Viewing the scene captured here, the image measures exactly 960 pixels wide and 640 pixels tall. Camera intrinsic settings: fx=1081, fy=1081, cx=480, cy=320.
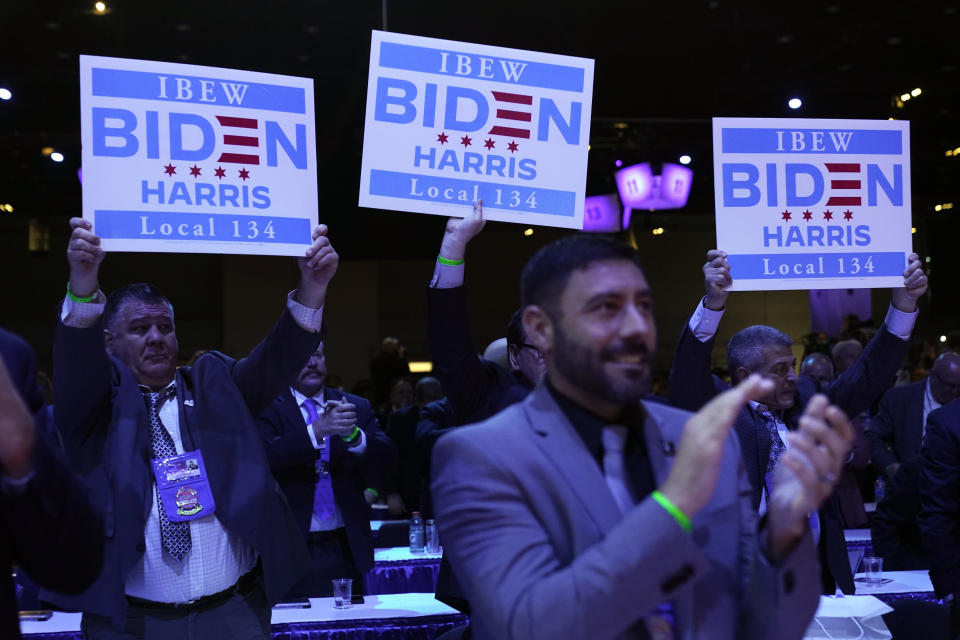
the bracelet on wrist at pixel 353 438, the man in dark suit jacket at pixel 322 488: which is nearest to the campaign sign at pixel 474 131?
the man in dark suit jacket at pixel 322 488

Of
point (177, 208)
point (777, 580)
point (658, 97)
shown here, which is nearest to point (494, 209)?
point (177, 208)

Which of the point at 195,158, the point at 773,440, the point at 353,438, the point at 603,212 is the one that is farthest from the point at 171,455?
the point at 603,212

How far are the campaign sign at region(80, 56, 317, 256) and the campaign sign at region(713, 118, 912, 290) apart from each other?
4.65 feet

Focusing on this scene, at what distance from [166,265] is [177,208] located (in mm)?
14219

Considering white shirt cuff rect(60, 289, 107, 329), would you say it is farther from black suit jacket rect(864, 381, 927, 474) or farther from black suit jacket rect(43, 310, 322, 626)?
black suit jacket rect(864, 381, 927, 474)

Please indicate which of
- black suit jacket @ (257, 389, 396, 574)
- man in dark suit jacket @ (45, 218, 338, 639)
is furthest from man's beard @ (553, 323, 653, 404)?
black suit jacket @ (257, 389, 396, 574)

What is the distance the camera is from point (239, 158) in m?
3.22

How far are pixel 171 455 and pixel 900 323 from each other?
244cm

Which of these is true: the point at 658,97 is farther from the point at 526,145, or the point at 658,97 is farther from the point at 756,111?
the point at 526,145

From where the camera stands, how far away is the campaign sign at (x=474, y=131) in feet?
11.1

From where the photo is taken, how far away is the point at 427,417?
716 centimetres

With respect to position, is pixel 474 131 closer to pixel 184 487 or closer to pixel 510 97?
A: pixel 510 97

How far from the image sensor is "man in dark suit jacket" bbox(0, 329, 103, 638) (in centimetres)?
147

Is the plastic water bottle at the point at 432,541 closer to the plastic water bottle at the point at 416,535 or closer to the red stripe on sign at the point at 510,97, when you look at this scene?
the plastic water bottle at the point at 416,535
